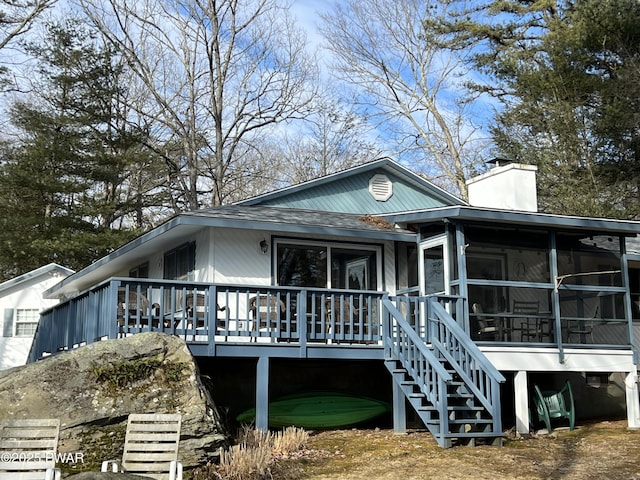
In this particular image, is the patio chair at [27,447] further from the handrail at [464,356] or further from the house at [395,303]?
the handrail at [464,356]

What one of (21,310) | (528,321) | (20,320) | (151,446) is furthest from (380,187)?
(20,320)

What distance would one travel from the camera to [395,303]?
44.3 feet

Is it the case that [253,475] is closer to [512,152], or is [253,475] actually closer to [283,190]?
[283,190]

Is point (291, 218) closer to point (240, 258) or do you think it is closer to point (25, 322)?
point (240, 258)

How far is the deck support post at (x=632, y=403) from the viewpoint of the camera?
13242 mm

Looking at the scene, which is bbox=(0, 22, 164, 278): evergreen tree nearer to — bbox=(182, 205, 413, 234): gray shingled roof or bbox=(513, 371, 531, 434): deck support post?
bbox=(182, 205, 413, 234): gray shingled roof

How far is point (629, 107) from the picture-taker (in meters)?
22.7

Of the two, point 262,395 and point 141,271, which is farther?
point 141,271

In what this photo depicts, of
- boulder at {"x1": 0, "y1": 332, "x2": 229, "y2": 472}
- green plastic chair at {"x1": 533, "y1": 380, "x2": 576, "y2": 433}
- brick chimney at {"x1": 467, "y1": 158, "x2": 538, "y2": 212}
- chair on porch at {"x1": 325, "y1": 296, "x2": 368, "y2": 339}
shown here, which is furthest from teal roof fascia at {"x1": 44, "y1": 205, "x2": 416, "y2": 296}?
green plastic chair at {"x1": 533, "y1": 380, "x2": 576, "y2": 433}

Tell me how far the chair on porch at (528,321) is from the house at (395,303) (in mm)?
57


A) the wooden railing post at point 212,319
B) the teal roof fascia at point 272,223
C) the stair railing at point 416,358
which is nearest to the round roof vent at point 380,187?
the teal roof fascia at point 272,223

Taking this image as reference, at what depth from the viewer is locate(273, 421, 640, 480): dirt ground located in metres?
8.79

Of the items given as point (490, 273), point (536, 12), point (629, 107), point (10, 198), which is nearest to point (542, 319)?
point (490, 273)

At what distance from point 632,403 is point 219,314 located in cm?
750
